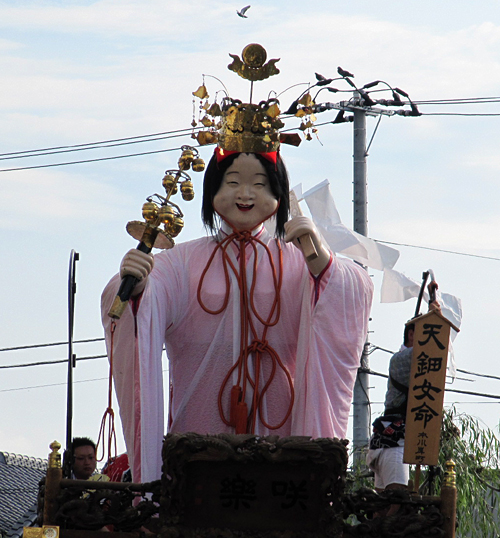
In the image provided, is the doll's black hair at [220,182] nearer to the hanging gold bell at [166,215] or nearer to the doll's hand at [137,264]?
the hanging gold bell at [166,215]

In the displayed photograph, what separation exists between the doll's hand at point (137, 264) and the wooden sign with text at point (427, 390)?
1.31 m

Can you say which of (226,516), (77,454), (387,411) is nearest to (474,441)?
(387,411)

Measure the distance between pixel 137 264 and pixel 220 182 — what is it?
725 mm

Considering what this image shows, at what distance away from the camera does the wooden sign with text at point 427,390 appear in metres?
4.43

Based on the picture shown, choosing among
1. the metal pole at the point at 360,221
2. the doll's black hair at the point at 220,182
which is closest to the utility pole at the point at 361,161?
the metal pole at the point at 360,221

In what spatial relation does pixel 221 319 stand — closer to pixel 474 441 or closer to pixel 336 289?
pixel 336 289

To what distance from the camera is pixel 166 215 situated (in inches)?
186

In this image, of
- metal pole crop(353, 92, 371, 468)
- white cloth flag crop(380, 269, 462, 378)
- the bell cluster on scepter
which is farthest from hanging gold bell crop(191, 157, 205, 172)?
metal pole crop(353, 92, 371, 468)

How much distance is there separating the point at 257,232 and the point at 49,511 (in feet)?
5.90

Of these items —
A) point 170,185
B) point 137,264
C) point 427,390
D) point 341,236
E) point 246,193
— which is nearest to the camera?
point 427,390

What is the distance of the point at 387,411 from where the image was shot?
5605 mm

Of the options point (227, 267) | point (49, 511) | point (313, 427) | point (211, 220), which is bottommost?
point (49, 511)

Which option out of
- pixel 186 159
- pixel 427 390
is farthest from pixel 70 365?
pixel 427 390

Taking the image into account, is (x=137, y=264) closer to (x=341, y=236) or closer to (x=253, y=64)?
(x=253, y=64)
